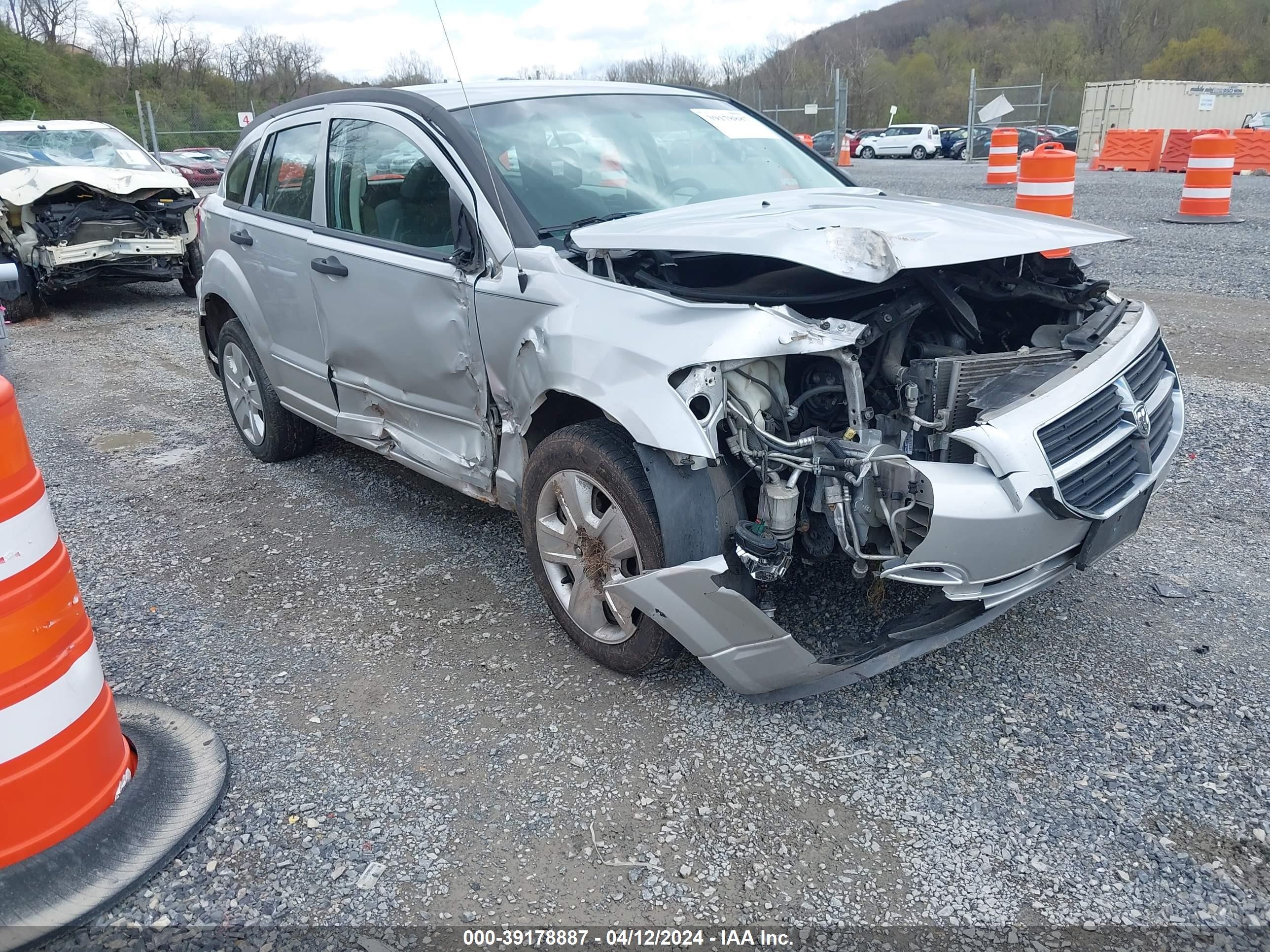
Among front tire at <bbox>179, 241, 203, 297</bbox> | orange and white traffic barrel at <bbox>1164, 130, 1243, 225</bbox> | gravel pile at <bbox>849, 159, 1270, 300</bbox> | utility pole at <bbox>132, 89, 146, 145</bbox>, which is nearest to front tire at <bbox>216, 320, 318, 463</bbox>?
gravel pile at <bbox>849, 159, 1270, 300</bbox>

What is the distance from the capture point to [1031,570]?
2660 mm

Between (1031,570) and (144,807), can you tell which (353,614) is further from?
(1031,570)

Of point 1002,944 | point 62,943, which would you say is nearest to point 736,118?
point 1002,944

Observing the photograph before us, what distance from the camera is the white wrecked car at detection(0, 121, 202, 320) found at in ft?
31.4

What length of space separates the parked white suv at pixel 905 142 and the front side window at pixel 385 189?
33588 millimetres

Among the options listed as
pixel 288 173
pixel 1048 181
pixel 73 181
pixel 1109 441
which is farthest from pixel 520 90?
pixel 73 181

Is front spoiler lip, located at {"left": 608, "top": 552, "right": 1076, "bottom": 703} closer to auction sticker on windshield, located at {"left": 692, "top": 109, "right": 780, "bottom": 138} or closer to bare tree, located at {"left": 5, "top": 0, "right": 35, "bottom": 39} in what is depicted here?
auction sticker on windshield, located at {"left": 692, "top": 109, "right": 780, "bottom": 138}

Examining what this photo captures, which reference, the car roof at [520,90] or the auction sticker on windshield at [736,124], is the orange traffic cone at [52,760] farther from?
the auction sticker on windshield at [736,124]

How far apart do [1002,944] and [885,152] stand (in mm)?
36427

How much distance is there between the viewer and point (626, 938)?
2.20 meters

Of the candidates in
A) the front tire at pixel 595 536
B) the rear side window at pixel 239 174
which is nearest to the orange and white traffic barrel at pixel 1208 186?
the rear side window at pixel 239 174

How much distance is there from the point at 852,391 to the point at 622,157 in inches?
64.3

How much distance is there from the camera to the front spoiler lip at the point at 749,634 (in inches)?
104

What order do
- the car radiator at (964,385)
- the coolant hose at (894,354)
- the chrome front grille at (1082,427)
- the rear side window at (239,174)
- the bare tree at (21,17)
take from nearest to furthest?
1. the chrome front grille at (1082,427)
2. the car radiator at (964,385)
3. the coolant hose at (894,354)
4. the rear side window at (239,174)
5. the bare tree at (21,17)
